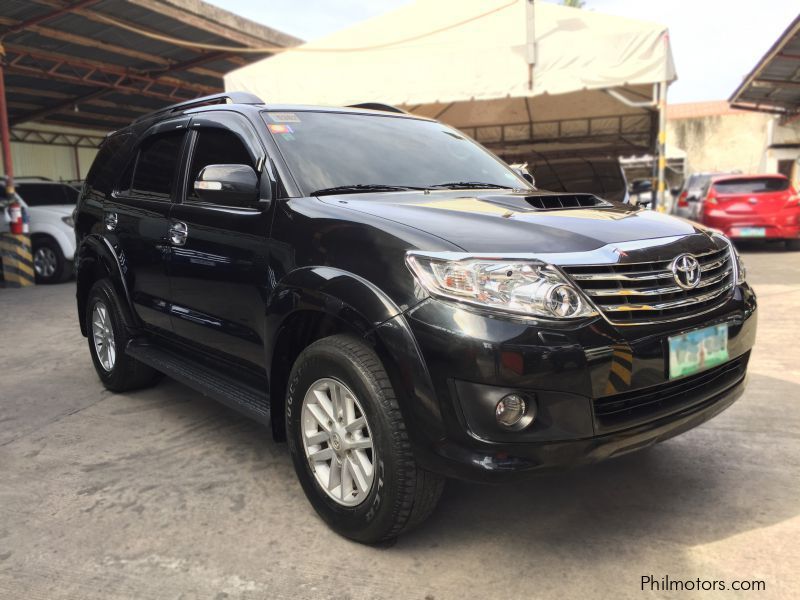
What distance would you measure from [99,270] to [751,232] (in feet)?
34.0

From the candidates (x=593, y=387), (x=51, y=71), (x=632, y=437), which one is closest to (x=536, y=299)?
(x=593, y=387)

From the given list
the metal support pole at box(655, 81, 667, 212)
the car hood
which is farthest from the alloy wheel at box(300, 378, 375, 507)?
the metal support pole at box(655, 81, 667, 212)

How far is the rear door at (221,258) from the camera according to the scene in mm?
2686

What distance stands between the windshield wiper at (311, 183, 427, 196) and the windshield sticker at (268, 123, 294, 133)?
1.33ft

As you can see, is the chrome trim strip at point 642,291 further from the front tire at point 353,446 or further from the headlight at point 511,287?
the front tire at point 353,446

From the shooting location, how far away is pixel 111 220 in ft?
12.9

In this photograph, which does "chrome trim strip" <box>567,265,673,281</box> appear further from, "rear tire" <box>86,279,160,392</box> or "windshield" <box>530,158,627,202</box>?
"windshield" <box>530,158,627,202</box>

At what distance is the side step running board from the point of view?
2.72m

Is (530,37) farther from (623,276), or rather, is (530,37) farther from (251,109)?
(623,276)

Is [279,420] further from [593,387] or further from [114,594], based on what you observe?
[593,387]

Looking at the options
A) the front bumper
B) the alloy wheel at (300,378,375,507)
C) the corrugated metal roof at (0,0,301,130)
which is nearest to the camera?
the front bumper

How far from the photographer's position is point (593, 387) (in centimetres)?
194

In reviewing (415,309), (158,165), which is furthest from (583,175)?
(415,309)

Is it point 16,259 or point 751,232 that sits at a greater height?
point 16,259
